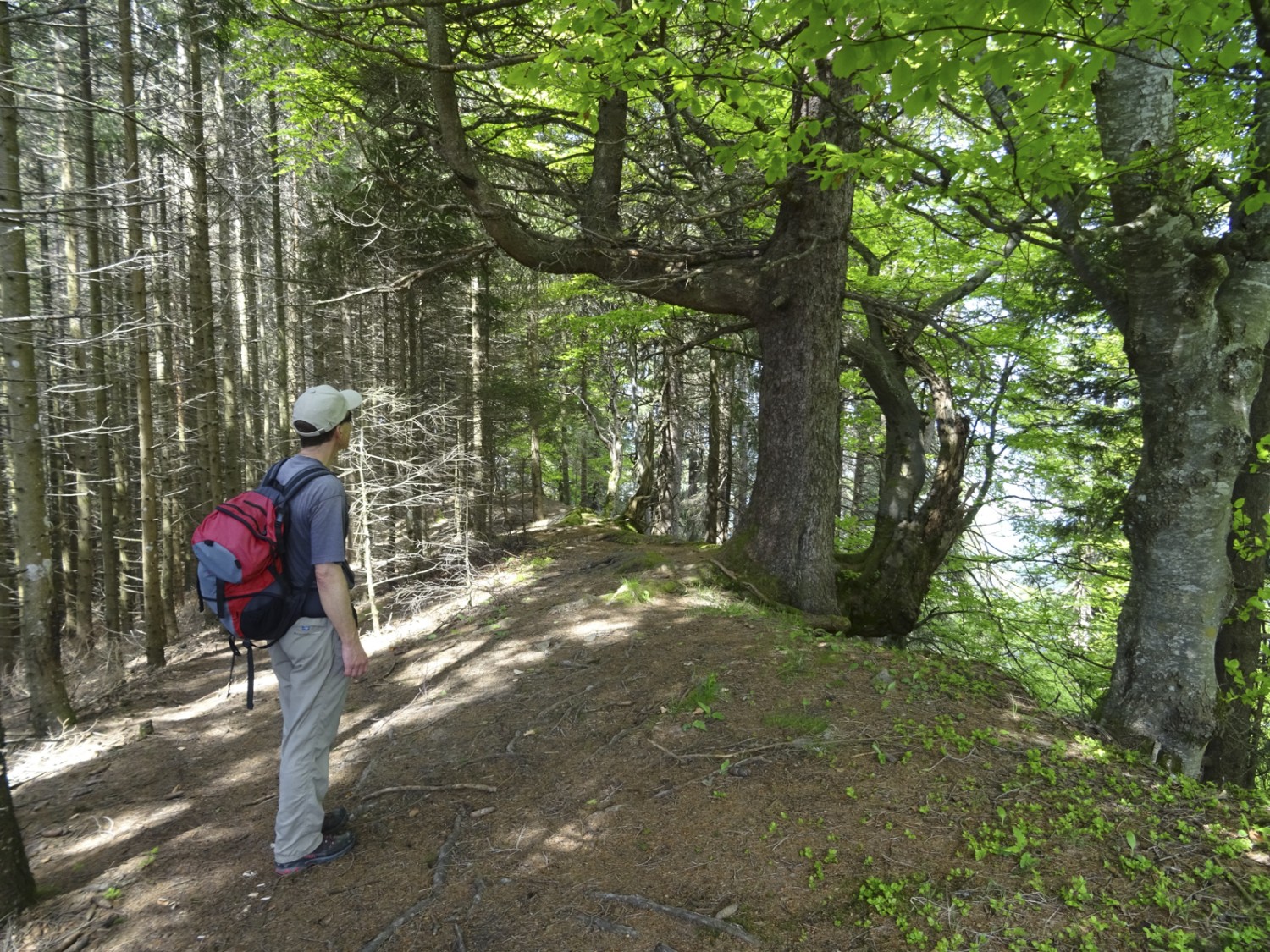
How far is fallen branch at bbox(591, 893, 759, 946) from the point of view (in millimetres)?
2352

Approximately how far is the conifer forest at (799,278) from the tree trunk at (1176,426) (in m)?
0.02

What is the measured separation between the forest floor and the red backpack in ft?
3.98

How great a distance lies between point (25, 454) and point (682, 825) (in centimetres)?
748

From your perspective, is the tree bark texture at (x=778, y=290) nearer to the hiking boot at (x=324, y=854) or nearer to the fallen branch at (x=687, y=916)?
the fallen branch at (x=687, y=916)

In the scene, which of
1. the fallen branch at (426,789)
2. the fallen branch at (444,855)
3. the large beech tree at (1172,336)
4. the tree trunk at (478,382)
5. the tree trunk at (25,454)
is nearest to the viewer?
the fallen branch at (444,855)

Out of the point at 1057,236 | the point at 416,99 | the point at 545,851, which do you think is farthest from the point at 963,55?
the point at 416,99

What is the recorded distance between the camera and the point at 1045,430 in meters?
9.57

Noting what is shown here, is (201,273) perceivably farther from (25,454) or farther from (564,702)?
(564,702)

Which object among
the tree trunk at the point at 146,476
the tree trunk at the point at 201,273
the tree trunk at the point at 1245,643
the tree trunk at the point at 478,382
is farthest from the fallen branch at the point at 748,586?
the tree trunk at the point at 146,476

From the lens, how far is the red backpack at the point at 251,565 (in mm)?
2760

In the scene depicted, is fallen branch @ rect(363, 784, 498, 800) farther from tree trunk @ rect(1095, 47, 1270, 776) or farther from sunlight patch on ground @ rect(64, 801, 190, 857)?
tree trunk @ rect(1095, 47, 1270, 776)

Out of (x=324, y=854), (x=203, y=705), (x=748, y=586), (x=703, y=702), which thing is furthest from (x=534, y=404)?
(x=324, y=854)

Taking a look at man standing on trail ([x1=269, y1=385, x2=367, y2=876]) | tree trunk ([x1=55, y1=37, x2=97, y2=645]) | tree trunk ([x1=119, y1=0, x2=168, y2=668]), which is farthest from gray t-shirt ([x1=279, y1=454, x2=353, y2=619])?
tree trunk ([x1=55, y1=37, x2=97, y2=645])

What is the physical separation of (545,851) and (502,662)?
2735 millimetres
